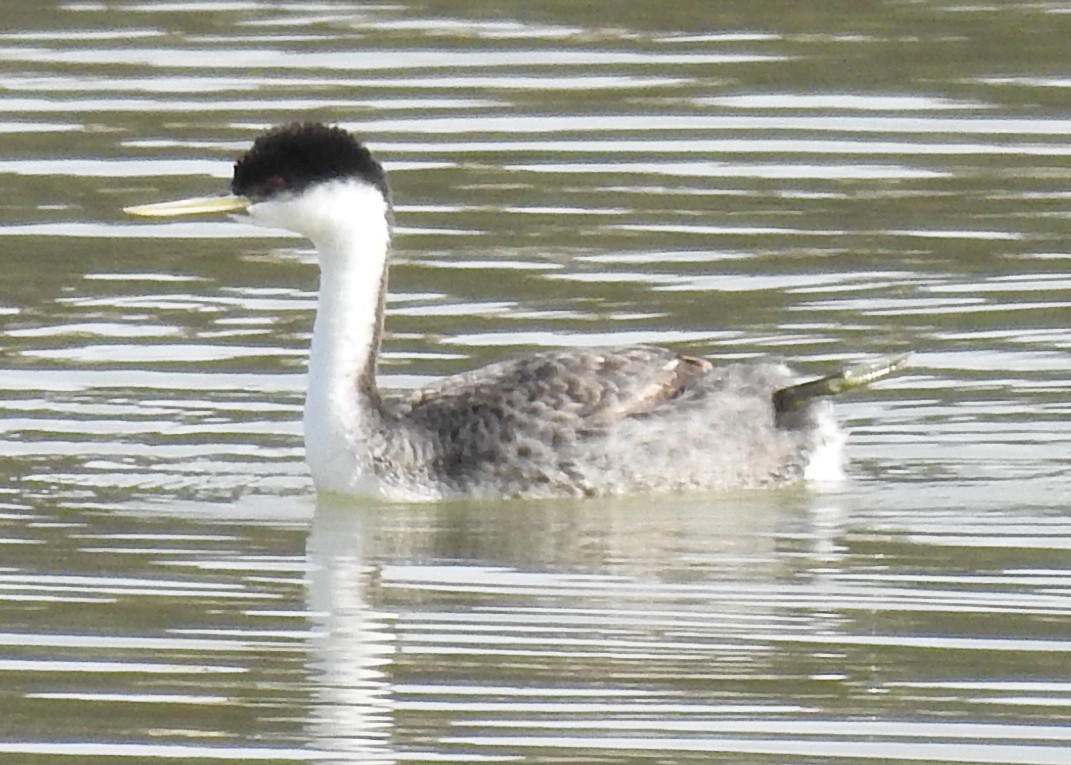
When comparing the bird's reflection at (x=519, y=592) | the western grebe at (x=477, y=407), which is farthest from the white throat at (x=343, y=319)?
the bird's reflection at (x=519, y=592)

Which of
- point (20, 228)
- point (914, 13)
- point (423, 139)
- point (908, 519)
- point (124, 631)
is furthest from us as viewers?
point (914, 13)

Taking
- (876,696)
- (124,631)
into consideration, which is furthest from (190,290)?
(876,696)

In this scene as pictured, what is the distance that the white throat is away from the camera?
12.8 meters

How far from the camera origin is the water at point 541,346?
31.2 feet

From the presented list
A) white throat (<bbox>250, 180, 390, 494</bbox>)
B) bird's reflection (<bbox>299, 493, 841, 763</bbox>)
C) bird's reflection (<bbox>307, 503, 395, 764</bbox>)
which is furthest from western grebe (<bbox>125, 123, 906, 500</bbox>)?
Answer: bird's reflection (<bbox>307, 503, 395, 764</bbox>)

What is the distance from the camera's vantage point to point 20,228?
54.4 ft

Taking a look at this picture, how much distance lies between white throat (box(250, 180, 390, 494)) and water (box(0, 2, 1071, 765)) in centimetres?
21

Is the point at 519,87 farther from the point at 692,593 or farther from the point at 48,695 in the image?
the point at 48,695

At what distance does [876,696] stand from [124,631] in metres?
2.20

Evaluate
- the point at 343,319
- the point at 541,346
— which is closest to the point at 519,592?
the point at 343,319

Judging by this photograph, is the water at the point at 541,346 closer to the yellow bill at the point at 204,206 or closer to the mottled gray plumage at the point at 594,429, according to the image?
the mottled gray plumage at the point at 594,429

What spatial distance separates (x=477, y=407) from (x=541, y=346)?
5.74 ft

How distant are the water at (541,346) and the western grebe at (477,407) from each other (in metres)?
0.18

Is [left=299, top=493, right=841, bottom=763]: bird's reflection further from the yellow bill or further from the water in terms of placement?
the yellow bill
